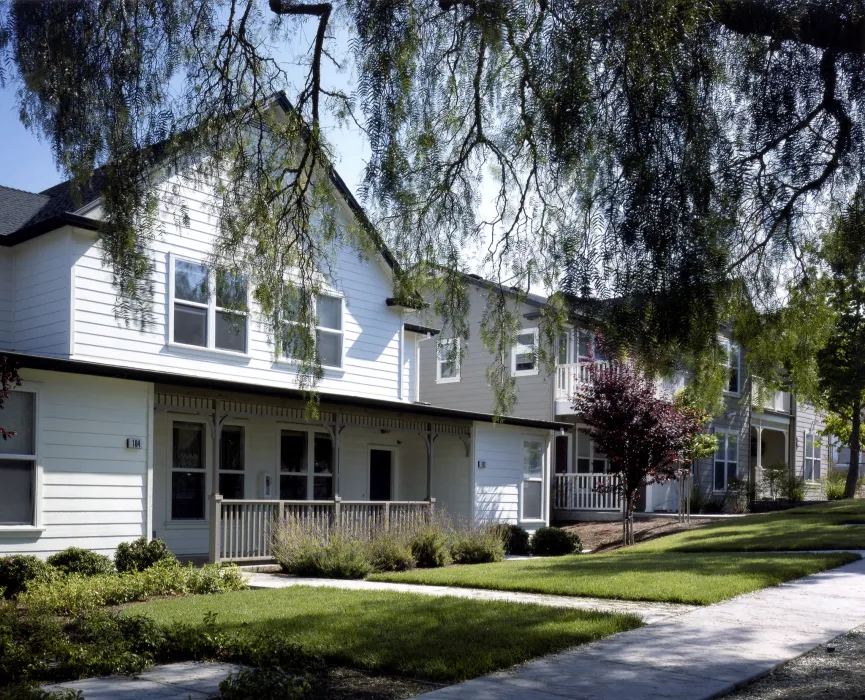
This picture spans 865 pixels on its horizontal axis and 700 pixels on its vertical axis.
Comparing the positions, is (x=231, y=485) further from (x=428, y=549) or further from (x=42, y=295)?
(x=42, y=295)

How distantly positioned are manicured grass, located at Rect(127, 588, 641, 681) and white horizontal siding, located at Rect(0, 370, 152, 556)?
9.45 ft

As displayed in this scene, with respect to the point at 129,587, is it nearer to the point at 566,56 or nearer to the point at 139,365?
the point at 139,365

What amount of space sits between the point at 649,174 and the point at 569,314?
1.10m

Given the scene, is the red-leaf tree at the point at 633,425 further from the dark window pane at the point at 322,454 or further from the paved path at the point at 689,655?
the paved path at the point at 689,655

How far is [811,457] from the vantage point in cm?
3928

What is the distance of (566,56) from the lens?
6.70m

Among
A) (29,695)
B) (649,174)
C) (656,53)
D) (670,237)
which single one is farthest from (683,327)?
(29,695)

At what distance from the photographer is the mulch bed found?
21.2m

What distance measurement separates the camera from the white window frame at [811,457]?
125ft

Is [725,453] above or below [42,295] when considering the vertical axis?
below

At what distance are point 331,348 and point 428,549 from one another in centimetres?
504

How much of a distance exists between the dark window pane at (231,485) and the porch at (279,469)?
0.02 meters

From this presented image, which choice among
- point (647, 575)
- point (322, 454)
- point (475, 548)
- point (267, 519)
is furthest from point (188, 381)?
point (647, 575)

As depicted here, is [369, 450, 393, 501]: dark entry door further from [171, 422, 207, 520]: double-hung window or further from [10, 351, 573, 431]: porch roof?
[171, 422, 207, 520]: double-hung window
